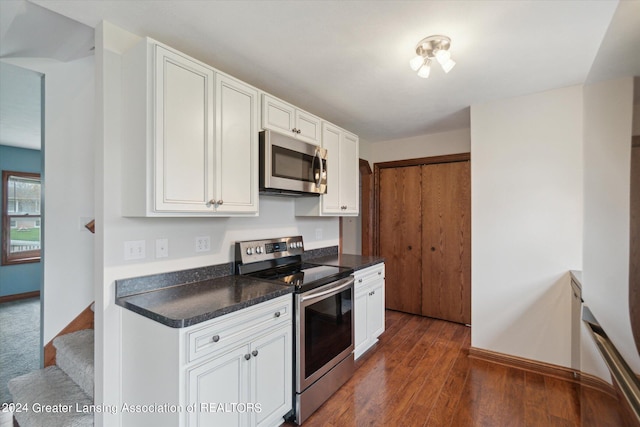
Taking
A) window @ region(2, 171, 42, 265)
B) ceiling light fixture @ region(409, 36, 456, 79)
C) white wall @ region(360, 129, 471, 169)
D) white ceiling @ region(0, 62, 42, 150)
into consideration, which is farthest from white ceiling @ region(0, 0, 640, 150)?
window @ region(2, 171, 42, 265)

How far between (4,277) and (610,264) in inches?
278

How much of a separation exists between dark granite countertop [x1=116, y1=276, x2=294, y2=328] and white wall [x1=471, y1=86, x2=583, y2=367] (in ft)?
6.49

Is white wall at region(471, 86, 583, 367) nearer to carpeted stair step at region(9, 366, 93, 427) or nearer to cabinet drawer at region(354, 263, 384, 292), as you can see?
cabinet drawer at region(354, 263, 384, 292)

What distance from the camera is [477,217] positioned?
2797 millimetres

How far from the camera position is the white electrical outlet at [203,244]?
6.73ft

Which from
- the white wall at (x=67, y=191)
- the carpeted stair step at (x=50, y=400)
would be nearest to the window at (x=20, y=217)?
the white wall at (x=67, y=191)

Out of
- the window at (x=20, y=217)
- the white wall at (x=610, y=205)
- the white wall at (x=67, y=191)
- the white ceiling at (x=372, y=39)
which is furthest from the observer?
the window at (x=20, y=217)

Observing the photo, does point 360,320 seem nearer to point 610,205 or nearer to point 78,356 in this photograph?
point 78,356

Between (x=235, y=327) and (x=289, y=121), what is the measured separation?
5.05ft

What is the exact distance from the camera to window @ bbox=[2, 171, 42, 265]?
4.81 metres

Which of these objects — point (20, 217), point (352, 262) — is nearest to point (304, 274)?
point (352, 262)

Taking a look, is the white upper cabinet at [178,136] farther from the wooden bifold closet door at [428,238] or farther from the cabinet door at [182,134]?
the wooden bifold closet door at [428,238]

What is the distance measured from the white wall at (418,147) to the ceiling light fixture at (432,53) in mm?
2092

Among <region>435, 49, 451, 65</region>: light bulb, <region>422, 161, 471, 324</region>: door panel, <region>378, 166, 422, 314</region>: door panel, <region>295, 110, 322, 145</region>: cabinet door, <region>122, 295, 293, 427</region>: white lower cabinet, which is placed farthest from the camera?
<region>378, 166, 422, 314</region>: door panel
